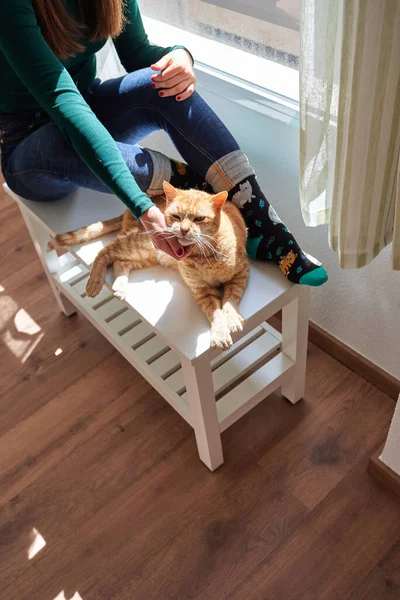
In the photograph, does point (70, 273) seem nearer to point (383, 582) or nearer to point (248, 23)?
point (248, 23)

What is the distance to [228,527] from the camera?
123 cm

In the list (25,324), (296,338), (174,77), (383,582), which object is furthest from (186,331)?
(25,324)

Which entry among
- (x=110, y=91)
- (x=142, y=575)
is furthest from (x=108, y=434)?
(x=110, y=91)

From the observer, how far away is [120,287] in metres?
1.12

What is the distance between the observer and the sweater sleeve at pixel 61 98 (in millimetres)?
992

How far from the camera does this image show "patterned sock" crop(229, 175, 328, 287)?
3.51 feet

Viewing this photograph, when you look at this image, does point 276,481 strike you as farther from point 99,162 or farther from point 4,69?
point 4,69

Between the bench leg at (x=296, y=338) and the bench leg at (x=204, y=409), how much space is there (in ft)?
0.82

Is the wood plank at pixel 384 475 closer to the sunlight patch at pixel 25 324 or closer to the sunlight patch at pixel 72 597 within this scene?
the sunlight patch at pixel 72 597

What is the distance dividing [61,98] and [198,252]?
0.39 m

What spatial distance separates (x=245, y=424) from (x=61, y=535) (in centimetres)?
52

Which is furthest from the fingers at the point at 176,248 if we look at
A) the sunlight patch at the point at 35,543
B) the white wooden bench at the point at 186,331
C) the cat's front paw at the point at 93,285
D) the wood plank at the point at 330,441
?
the sunlight patch at the point at 35,543

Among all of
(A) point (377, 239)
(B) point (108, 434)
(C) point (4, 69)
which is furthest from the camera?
(B) point (108, 434)

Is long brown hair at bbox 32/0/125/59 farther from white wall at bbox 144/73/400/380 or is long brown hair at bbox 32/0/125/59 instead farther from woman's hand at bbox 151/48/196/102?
white wall at bbox 144/73/400/380
